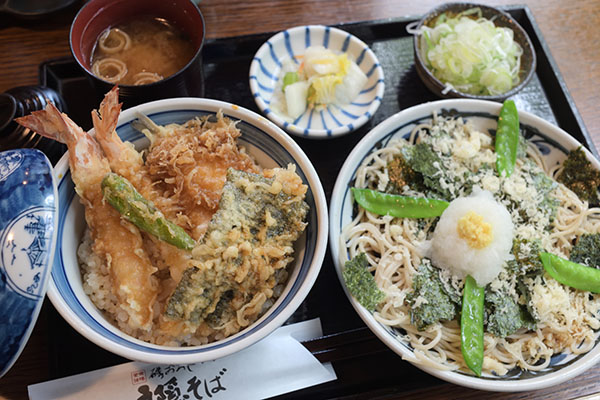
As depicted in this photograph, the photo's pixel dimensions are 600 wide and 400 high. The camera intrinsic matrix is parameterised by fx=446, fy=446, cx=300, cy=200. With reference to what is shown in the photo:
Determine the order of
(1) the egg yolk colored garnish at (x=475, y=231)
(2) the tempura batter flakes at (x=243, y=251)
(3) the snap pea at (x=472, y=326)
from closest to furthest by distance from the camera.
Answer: (2) the tempura batter flakes at (x=243, y=251) < (3) the snap pea at (x=472, y=326) < (1) the egg yolk colored garnish at (x=475, y=231)

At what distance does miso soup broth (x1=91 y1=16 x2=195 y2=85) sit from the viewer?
2164 mm

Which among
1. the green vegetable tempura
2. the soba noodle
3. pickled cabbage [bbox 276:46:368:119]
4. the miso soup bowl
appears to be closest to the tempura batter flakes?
the green vegetable tempura

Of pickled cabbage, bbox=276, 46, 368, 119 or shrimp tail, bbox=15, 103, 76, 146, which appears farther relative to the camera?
pickled cabbage, bbox=276, 46, 368, 119

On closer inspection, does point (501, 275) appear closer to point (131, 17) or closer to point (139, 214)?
point (139, 214)

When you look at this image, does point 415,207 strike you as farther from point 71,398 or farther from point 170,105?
point 71,398

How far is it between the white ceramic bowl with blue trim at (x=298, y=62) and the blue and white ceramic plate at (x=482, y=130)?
22cm

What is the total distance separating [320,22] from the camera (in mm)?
2721

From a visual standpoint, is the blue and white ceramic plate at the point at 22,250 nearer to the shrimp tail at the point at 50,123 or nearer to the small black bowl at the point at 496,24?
the shrimp tail at the point at 50,123

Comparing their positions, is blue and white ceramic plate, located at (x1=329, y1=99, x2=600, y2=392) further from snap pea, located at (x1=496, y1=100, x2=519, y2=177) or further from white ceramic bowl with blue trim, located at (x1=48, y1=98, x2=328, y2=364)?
white ceramic bowl with blue trim, located at (x1=48, y1=98, x2=328, y2=364)

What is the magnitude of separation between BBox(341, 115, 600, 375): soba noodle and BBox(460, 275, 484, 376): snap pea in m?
0.04

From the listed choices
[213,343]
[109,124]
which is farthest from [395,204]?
[109,124]

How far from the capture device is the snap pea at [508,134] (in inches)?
83.6

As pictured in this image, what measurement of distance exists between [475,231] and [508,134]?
630mm

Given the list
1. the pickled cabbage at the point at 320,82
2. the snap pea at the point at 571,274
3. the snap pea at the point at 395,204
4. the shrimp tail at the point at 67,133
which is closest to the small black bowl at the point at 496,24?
the pickled cabbage at the point at 320,82
